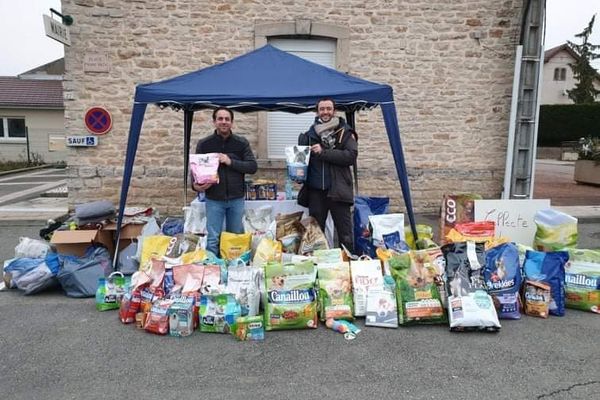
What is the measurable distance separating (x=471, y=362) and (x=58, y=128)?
23.7 metres

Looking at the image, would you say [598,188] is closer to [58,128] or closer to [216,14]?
[216,14]

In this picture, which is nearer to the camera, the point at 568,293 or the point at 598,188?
the point at 568,293

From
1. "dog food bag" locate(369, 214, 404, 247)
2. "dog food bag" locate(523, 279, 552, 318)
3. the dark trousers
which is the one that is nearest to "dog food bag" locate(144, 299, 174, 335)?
the dark trousers

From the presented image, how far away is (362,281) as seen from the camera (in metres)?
3.84

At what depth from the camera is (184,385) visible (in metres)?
2.85

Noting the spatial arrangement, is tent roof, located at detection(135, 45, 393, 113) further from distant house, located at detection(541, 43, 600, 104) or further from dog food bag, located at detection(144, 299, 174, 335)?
distant house, located at detection(541, 43, 600, 104)

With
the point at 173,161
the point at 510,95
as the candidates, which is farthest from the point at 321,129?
the point at 510,95

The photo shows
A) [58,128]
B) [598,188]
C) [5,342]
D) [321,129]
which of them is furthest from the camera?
[58,128]

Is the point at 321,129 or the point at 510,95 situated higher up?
the point at 510,95

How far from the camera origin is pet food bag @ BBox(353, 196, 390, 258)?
16.3ft

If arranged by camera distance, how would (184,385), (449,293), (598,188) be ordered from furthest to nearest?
(598,188), (449,293), (184,385)

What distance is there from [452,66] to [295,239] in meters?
4.99

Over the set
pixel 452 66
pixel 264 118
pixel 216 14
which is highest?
pixel 216 14

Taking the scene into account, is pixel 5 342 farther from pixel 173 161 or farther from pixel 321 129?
pixel 173 161
